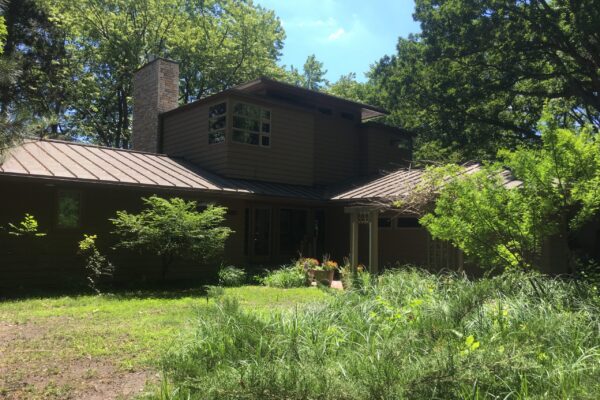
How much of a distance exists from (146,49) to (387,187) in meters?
21.2

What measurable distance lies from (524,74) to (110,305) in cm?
1644

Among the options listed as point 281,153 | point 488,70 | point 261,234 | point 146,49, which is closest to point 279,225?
point 261,234

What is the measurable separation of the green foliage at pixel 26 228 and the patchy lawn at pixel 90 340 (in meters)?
1.68

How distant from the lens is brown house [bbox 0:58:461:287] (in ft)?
37.2

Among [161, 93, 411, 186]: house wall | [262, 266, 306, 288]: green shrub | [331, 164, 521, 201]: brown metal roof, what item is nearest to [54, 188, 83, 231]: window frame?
[161, 93, 411, 186]: house wall

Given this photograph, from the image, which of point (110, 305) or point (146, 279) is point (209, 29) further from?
point (110, 305)

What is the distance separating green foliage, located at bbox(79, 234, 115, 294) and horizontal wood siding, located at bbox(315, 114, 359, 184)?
28.7ft

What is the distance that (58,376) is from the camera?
190 inches

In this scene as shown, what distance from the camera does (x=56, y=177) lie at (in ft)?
34.7

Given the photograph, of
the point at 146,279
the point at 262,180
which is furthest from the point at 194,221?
the point at 262,180

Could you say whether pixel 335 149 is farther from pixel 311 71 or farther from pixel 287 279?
pixel 311 71

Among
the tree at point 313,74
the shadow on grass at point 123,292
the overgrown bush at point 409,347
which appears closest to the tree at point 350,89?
the tree at point 313,74

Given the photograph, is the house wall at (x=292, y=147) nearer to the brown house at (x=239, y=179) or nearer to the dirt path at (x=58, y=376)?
the brown house at (x=239, y=179)

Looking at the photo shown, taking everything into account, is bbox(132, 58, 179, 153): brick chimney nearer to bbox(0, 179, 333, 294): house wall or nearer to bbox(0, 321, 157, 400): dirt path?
bbox(0, 179, 333, 294): house wall
